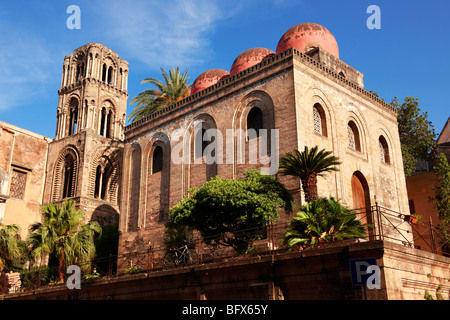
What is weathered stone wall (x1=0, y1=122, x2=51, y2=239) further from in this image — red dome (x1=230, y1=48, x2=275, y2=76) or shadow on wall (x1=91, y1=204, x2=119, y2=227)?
red dome (x1=230, y1=48, x2=275, y2=76)

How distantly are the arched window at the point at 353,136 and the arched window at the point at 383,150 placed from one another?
217cm

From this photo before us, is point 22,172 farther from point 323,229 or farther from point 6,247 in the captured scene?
point 323,229

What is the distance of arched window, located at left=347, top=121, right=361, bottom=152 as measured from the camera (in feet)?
81.6

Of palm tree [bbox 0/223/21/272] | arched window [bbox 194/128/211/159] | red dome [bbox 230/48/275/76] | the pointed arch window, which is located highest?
red dome [bbox 230/48/275/76]

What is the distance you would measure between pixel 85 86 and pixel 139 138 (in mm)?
12572

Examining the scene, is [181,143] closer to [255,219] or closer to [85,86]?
[255,219]

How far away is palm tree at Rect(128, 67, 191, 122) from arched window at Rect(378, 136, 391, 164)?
14160 mm

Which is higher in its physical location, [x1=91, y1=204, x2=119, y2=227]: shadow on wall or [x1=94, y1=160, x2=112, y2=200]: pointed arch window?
[x1=94, y1=160, x2=112, y2=200]: pointed arch window

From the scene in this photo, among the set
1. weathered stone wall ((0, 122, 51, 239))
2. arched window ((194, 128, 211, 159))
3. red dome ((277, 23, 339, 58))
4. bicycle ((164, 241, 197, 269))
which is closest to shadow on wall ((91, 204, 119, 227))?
weathered stone wall ((0, 122, 51, 239))

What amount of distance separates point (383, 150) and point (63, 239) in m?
17.2

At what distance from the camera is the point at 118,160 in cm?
3903
